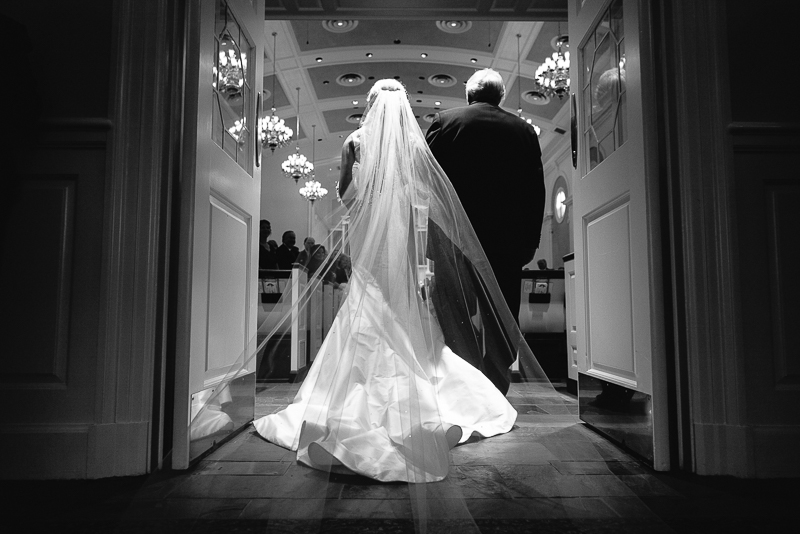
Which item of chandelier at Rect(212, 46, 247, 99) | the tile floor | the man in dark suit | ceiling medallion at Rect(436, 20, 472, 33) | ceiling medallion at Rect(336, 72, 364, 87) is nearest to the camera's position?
the tile floor

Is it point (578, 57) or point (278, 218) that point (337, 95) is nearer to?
point (278, 218)

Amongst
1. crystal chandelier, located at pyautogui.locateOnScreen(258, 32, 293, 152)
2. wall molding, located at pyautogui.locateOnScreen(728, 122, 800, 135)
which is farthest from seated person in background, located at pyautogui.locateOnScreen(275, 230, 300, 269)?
wall molding, located at pyautogui.locateOnScreen(728, 122, 800, 135)

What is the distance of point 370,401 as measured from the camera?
72.1 inches

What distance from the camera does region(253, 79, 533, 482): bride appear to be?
1658 mm

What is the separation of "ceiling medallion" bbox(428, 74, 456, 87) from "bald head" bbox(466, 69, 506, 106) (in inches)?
294

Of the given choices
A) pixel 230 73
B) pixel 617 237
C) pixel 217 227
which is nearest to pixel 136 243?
pixel 217 227

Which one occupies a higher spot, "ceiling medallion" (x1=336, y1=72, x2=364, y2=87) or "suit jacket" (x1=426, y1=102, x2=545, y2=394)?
"ceiling medallion" (x1=336, y1=72, x2=364, y2=87)

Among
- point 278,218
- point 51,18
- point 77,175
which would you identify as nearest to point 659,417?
point 77,175

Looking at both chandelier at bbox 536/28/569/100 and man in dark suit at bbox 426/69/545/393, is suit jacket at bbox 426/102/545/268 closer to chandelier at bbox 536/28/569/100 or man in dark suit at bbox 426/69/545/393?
man in dark suit at bbox 426/69/545/393

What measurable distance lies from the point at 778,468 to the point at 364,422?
134 cm

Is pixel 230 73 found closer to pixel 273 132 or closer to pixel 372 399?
pixel 372 399

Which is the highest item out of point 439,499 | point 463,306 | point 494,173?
point 494,173

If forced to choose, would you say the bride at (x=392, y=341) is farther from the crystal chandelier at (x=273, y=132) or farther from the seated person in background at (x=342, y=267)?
the crystal chandelier at (x=273, y=132)

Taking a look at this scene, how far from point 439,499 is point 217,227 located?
4.38 ft
